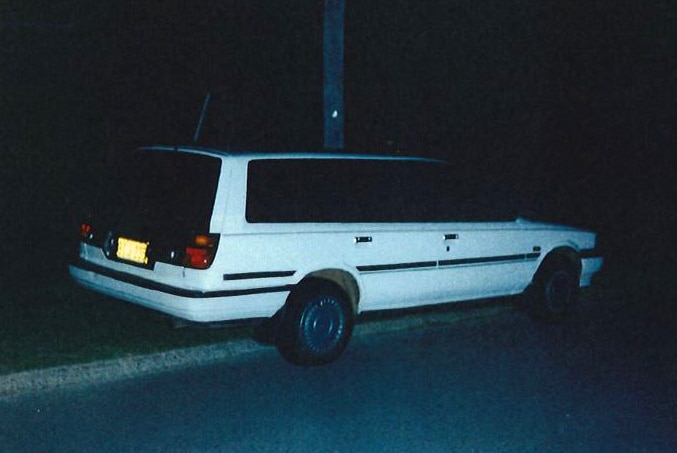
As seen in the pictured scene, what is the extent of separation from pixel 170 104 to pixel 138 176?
5912mm

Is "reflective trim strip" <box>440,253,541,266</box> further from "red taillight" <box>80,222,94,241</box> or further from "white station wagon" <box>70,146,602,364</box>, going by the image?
"red taillight" <box>80,222,94,241</box>

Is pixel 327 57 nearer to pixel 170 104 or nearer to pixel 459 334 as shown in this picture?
pixel 459 334

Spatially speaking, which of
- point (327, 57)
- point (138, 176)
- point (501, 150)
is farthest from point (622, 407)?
point (501, 150)

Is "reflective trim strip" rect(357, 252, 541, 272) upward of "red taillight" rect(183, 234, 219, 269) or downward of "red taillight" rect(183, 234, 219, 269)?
downward

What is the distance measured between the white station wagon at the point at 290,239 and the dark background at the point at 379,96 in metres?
0.52

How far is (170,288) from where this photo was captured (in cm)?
578

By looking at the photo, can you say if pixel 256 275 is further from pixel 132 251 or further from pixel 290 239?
pixel 132 251

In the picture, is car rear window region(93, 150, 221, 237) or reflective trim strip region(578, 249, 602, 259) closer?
car rear window region(93, 150, 221, 237)

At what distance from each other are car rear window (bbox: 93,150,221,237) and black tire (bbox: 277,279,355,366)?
3.42 feet

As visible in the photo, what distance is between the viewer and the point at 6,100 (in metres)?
10.8

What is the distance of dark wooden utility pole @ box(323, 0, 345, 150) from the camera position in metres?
8.55

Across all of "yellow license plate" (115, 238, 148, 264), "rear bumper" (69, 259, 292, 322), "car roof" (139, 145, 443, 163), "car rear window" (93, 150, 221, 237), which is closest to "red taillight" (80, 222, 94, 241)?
"car rear window" (93, 150, 221, 237)

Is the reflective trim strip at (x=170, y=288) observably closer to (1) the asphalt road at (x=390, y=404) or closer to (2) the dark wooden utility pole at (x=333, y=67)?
(1) the asphalt road at (x=390, y=404)

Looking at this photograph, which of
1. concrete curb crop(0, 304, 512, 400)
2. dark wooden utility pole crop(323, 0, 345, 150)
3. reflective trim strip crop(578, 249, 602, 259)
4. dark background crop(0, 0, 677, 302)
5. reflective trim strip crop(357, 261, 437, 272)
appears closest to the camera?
concrete curb crop(0, 304, 512, 400)
